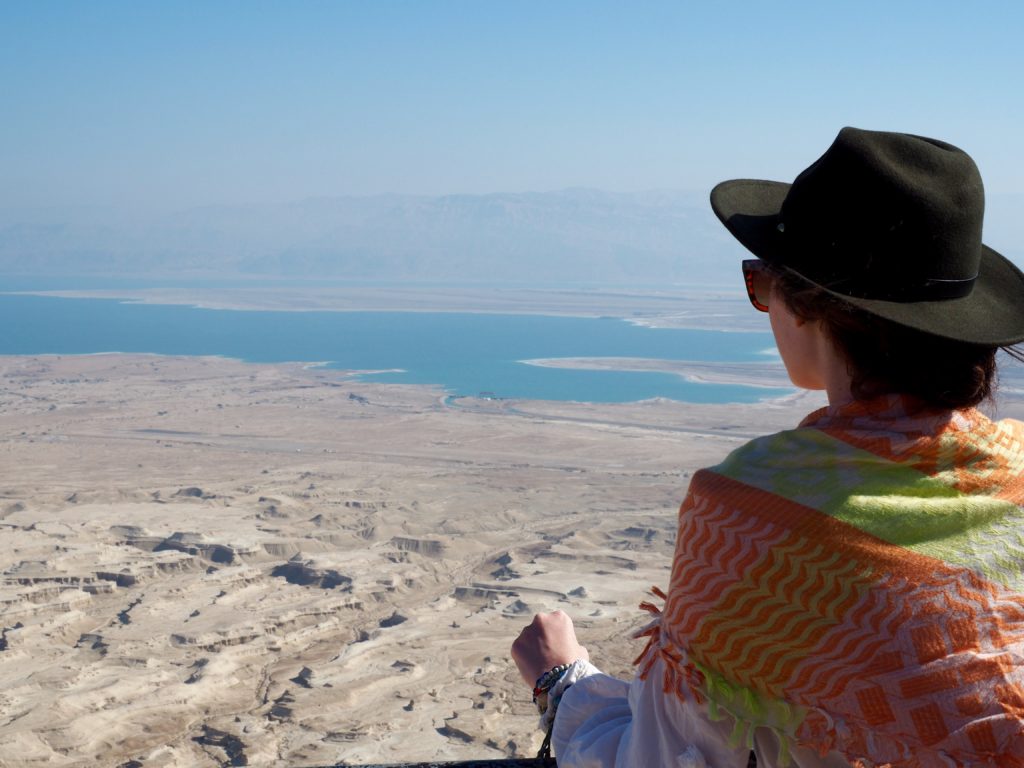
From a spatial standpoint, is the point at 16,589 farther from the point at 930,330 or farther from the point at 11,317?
the point at 11,317

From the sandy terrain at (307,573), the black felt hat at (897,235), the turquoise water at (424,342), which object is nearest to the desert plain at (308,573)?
the sandy terrain at (307,573)

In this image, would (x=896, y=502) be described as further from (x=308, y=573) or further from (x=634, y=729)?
(x=308, y=573)

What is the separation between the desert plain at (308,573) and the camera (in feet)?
23.7

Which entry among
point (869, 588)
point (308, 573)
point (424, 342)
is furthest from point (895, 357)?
point (424, 342)

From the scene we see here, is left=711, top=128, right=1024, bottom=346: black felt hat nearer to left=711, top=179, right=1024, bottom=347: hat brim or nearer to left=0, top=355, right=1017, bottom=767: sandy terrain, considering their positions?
left=711, top=179, right=1024, bottom=347: hat brim

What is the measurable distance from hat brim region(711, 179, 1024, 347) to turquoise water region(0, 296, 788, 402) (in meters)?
27.4

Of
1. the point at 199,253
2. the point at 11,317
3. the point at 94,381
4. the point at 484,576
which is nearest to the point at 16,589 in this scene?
the point at 484,576

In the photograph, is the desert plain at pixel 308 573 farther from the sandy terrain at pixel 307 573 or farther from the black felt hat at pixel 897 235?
the black felt hat at pixel 897 235

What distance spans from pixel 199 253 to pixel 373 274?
129ft

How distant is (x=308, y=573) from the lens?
1119cm

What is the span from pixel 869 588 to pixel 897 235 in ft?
0.97

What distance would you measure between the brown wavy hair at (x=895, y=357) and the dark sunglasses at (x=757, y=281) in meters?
0.04

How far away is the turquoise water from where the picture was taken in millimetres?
31641

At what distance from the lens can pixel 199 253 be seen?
6147 inches
